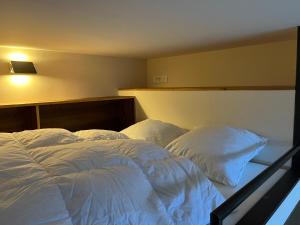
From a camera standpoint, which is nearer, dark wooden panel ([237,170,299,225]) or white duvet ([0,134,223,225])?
white duvet ([0,134,223,225])

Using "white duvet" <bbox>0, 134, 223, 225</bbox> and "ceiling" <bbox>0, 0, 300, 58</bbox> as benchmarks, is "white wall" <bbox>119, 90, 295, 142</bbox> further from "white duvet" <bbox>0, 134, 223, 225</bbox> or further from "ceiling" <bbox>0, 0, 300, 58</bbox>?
"white duvet" <bbox>0, 134, 223, 225</bbox>

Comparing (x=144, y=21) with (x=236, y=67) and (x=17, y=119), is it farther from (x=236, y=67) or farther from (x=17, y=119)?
(x=17, y=119)

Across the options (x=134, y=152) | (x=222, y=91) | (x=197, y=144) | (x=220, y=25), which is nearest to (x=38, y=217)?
(x=134, y=152)

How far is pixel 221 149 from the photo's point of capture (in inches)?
57.0

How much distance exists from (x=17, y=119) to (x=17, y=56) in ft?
1.78

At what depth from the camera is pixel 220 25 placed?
131 centimetres

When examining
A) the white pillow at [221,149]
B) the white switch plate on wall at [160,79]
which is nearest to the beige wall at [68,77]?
the white switch plate on wall at [160,79]

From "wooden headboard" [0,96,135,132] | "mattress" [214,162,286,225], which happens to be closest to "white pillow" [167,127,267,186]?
"mattress" [214,162,286,225]

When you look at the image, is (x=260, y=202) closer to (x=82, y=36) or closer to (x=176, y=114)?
(x=176, y=114)

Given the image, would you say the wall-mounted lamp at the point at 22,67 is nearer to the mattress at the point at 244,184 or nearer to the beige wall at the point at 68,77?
the beige wall at the point at 68,77

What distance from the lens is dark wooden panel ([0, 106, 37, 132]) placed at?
1.97 metres

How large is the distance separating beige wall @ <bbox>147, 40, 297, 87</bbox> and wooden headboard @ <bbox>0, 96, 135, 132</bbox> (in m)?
0.60

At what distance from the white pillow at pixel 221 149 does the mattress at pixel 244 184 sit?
0.04 meters

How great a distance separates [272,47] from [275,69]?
176 millimetres
